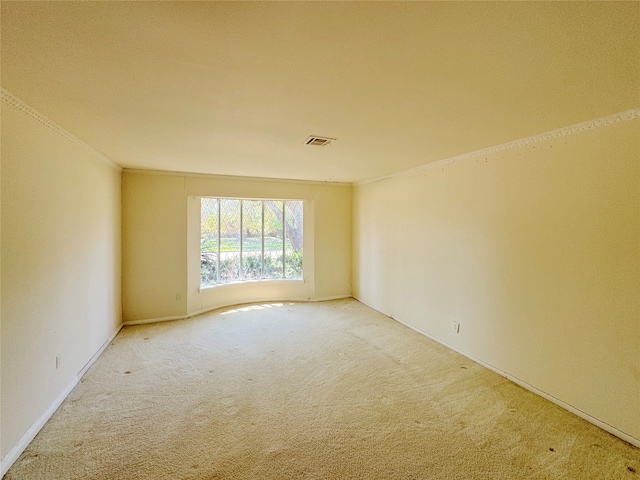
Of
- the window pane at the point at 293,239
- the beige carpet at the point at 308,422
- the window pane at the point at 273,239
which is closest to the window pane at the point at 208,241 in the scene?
the window pane at the point at 273,239

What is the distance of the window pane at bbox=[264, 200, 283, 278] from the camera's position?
5.39 m

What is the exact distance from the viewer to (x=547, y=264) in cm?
240

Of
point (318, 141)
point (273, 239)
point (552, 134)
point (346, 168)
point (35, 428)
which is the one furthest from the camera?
point (273, 239)

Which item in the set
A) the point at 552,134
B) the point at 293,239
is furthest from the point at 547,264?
the point at 293,239

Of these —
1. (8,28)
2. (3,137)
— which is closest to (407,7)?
(8,28)

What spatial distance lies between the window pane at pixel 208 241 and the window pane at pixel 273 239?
914mm

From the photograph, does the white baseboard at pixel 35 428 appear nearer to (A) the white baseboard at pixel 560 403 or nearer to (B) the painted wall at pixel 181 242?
(B) the painted wall at pixel 181 242

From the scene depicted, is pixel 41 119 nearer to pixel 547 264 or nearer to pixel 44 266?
pixel 44 266

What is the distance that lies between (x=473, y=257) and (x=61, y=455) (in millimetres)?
3777

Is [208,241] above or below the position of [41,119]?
below

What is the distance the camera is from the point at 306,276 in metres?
5.43

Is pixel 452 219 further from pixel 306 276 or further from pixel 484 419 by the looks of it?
pixel 306 276

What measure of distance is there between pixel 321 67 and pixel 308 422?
235cm

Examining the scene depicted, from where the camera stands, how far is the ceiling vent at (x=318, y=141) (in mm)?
2518
